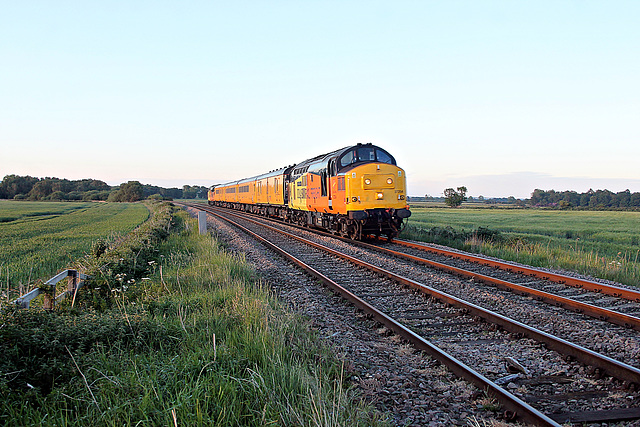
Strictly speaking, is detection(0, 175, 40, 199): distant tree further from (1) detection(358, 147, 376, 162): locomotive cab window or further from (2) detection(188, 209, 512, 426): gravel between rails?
(2) detection(188, 209, 512, 426): gravel between rails

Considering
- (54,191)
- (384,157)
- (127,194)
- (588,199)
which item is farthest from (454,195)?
(54,191)

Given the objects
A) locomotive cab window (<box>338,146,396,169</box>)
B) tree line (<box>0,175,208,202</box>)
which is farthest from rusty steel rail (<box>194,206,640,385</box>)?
tree line (<box>0,175,208,202</box>)

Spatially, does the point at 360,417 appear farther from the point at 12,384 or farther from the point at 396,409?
the point at 12,384

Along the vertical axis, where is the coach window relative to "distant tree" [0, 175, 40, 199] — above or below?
below

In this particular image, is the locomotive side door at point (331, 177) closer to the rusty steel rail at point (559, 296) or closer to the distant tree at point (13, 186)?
the rusty steel rail at point (559, 296)

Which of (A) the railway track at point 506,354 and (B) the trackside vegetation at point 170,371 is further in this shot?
(A) the railway track at point 506,354

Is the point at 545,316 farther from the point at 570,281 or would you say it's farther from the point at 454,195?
the point at 454,195

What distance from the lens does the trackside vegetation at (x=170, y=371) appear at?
2.89 meters

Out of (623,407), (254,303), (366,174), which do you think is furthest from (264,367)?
(366,174)

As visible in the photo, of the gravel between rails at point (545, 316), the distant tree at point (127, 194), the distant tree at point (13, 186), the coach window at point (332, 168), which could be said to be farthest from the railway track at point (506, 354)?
the distant tree at point (13, 186)

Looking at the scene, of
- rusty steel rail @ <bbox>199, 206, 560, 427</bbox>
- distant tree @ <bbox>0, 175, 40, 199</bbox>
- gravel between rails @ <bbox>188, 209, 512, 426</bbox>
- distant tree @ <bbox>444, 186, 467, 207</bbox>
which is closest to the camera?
rusty steel rail @ <bbox>199, 206, 560, 427</bbox>

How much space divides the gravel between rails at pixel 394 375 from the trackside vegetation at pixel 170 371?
30cm

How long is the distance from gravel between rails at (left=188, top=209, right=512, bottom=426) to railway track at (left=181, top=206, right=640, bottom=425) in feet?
0.56

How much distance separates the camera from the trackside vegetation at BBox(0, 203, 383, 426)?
2.89m
